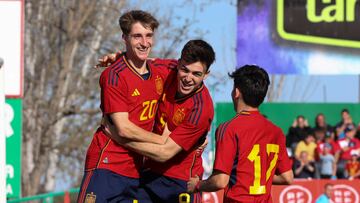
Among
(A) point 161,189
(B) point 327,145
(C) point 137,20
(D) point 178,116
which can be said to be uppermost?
(C) point 137,20

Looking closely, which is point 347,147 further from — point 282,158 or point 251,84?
point 251,84

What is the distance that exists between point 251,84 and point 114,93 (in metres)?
1.24

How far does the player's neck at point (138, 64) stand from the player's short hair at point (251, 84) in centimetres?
97

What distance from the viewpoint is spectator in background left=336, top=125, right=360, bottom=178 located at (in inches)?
914

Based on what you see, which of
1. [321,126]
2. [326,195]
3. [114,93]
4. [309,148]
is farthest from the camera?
[321,126]

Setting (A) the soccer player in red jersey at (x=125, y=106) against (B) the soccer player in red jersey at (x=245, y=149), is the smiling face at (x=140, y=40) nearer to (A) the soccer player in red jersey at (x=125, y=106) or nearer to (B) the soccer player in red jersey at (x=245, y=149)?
(A) the soccer player in red jersey at (x=125, y=106)

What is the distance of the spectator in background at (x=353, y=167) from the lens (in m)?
23.3

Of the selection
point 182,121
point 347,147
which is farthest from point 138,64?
point 347,147

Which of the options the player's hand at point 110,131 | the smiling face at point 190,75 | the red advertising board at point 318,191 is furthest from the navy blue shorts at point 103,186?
the red advertising board at point 318,191

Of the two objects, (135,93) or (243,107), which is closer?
(243,107)

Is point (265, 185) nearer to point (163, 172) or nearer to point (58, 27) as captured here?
point (163, 172)

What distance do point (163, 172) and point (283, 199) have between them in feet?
33.5

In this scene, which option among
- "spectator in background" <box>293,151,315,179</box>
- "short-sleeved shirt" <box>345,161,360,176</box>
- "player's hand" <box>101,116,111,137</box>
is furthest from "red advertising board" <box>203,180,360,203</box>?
"player's hand" <box>101,116,111,137</box>

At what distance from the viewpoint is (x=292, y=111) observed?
26.6 metres
